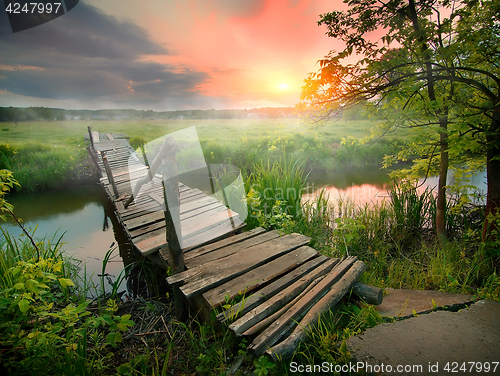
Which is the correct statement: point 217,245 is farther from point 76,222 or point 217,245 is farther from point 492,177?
point 76,222

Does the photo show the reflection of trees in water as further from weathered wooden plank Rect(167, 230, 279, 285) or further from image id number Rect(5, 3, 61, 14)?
weathered wooden plank Rect(167, 230, 279, 285)

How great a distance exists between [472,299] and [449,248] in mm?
1500

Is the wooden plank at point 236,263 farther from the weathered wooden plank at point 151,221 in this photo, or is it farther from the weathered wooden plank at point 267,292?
the weathered wooden plank at point 151,221

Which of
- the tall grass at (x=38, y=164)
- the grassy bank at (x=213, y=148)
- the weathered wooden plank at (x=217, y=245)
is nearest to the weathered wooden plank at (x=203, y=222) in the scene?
the weathered wooden plank at (x=217, y=245)

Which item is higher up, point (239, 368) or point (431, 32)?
point (431, 32)

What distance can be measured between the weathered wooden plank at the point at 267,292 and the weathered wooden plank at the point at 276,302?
5 cm

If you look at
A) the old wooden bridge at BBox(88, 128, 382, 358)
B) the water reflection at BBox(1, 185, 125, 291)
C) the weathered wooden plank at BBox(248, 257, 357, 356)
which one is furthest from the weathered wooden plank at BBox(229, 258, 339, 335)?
the water reflection at BBox(1, 185, 125, 291)

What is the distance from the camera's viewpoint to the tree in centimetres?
237

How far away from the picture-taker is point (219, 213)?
142 inches

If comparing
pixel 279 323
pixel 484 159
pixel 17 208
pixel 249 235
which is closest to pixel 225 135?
pixel 17 208

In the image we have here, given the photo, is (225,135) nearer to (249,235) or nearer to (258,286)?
(249,235)

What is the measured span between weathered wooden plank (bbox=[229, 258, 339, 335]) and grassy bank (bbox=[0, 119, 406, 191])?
5230 mm

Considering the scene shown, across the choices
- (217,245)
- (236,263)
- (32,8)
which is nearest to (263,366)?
(236,263)

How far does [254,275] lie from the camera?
219 centimetres
